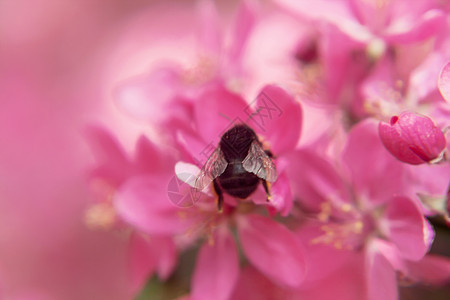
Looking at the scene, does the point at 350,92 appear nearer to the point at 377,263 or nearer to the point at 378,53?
the point at 378,53

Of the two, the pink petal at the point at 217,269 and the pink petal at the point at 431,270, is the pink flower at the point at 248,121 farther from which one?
the pink petal at the point at 431,270

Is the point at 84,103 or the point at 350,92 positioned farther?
the point at 84,103

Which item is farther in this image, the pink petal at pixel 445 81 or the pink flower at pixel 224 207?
the pink flower at pixel 224 207

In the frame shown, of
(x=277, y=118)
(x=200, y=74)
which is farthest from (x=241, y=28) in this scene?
(x=277, y=118)

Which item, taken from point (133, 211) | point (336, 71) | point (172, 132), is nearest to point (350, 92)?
point (336, 71)

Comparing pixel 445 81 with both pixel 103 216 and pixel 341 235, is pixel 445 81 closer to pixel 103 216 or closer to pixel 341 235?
pixel 341 235

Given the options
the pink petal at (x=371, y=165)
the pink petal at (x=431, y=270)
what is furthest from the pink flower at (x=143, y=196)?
the pink petal at (x=431, y=270)

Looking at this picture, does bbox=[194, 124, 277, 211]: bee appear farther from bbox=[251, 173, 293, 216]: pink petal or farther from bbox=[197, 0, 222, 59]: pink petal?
bbox=[197, 0, 222, 59]: pink petal
